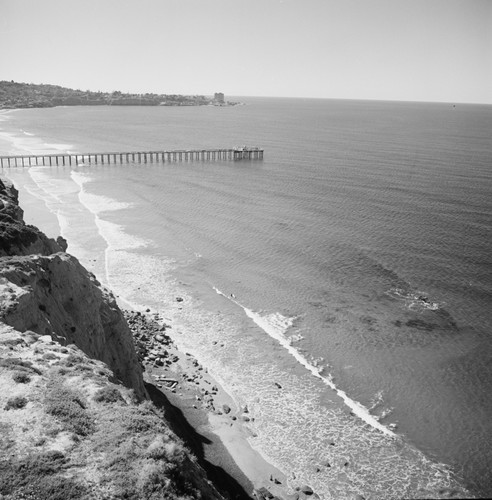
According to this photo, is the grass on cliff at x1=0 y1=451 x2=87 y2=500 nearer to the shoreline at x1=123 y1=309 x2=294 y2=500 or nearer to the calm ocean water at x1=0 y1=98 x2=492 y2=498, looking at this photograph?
the shoreline at x1=123 y1=309 x2=294 y2=500

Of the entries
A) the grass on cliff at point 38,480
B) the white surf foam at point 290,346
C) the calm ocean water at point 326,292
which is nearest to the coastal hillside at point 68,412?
the grass on cliff at point 38,480

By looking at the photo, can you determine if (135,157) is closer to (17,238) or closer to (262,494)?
(17,238)

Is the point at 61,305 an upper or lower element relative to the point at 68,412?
lower

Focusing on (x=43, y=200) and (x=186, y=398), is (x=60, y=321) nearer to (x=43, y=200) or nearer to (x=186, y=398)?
(x=186, y=398)

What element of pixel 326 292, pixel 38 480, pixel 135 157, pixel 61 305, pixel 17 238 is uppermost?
pixel 17 238

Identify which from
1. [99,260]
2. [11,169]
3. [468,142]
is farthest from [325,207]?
[468,142]

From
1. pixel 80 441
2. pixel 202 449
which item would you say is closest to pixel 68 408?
pixel 80 441

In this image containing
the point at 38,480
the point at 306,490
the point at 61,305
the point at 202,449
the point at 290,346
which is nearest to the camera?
the point at 38,480
